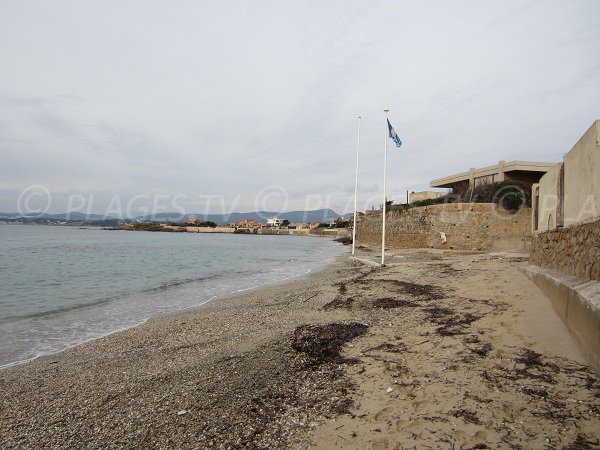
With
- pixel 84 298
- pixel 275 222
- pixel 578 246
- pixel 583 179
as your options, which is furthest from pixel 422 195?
pixel 275 222

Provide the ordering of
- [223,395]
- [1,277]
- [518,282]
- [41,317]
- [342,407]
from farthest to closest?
[1,277]
[41,317]
[518,282]
[223,395]
[342,407]

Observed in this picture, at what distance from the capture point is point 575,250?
5.96 metres

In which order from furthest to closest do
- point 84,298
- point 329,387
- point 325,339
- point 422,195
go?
point 422,195 → point 84,298 → point 325,339 → point 329,387

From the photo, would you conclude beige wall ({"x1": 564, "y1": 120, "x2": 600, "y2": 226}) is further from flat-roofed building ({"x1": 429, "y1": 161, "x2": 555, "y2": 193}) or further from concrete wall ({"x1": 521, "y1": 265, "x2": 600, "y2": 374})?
flat-roofed building ({"x1": 429, "y1": 161, "x2": 555, "y2": 193})

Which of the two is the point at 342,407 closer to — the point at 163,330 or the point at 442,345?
the point at 442,345

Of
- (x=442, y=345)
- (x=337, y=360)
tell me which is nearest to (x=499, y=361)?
(x=442, y=345)

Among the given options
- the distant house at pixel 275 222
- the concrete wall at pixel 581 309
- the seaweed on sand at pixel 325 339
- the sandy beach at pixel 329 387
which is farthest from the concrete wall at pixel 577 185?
the distant house at pixel 275 222

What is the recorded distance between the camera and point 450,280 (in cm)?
1160

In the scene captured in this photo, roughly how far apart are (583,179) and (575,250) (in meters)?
1.23

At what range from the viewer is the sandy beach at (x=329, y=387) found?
10.4ft

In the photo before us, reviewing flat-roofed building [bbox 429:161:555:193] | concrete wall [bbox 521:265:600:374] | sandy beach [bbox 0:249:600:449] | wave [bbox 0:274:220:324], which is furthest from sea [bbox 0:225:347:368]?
flat-roofed building [bbox 429:161:555:193]

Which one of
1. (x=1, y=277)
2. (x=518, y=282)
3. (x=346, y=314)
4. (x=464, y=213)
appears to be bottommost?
(x=1, y=277)

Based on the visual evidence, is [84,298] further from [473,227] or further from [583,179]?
[473,227]

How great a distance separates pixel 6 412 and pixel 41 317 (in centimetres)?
690
